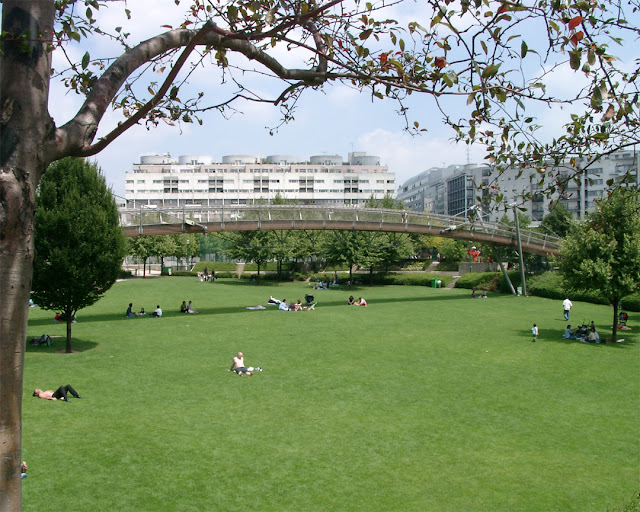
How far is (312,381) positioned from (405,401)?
3581 mm

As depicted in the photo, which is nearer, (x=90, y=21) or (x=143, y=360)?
(x=90, y=21)

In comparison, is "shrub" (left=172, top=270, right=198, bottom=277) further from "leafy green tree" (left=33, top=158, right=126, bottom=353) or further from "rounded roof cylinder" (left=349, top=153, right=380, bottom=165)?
"rounded roof cylinder" (left=349, top=153, right=380, bottom=165)

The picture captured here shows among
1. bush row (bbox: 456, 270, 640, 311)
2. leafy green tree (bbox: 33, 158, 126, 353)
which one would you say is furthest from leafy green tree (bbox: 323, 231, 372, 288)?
leafy green tree (bbox: 33, 158, 126, 353)

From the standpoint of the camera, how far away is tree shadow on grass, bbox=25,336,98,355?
24281 mm

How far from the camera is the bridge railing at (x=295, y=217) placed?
122 ft

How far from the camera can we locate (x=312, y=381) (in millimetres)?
19766

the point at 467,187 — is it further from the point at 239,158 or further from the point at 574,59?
the point at 574,59

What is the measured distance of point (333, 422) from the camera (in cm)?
1552

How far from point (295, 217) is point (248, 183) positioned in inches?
3286

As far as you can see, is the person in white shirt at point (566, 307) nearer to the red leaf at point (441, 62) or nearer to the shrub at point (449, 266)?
the red leaf at point (441, 62)

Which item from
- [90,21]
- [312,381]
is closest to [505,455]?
[312,381]

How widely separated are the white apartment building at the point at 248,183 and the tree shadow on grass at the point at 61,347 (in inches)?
3770

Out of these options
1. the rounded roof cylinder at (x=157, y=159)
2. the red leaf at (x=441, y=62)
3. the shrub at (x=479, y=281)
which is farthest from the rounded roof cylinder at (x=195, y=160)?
the red leaf at (x=441, y=62)

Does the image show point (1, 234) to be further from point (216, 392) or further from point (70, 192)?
point (70, 192)
